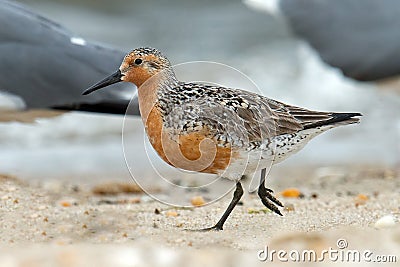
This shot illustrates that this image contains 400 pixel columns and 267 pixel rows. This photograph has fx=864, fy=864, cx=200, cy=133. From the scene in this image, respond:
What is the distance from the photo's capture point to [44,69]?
20.1 ft

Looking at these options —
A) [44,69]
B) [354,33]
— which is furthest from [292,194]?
[354,33]

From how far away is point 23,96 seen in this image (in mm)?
5973

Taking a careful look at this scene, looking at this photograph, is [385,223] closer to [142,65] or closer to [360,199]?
[360,199]

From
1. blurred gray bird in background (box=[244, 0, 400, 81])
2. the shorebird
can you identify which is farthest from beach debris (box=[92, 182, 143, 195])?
blurred gray bird in background (box=[244, 0, 400, 81])

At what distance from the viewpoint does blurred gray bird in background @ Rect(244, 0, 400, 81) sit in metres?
8.91

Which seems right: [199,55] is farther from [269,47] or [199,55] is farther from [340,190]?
[340,190]

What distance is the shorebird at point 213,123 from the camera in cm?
365

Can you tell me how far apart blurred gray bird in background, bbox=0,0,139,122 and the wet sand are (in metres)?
0.58

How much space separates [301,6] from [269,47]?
10.9ft

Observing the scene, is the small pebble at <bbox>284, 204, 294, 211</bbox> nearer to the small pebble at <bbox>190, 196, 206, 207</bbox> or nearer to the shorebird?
the small pebble at <bbox>190, 196, 206, 207</bbox>

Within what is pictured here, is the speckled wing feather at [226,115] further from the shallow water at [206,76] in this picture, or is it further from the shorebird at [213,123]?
the shallow water at [206,76]

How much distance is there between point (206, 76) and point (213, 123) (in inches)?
223

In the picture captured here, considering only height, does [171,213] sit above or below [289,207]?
below

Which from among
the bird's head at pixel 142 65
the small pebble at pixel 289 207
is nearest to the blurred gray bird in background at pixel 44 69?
the small pebble at pixel 289 207
